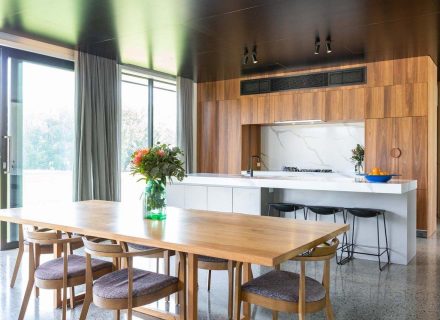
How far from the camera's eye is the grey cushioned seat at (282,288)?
2280mm

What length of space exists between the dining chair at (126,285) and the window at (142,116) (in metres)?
4.08

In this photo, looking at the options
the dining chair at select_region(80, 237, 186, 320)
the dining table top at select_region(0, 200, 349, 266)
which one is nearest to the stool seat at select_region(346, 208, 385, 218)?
the dining table top at select_region(0, 200, 349, 266)

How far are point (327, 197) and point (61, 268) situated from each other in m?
3.33

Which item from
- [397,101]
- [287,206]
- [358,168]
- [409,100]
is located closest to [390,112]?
[397,101]

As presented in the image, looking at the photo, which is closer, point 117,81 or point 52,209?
point 52,209

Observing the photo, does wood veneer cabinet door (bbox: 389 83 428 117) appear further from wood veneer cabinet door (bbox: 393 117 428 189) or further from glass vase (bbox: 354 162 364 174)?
glass vase (bbox: 354 162 364 174)

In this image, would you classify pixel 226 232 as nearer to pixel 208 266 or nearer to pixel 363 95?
pixel 208 266

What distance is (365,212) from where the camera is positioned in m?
4.46

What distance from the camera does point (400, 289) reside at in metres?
Result: 3.75

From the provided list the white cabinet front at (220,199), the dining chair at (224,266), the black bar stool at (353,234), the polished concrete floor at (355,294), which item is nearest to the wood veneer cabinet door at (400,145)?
the polished concrete floor at (355,294)

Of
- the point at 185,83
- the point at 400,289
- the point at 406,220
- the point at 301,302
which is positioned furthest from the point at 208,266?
the point at 185,83

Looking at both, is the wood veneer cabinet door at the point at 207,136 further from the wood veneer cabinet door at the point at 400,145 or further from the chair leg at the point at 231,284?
the chair leg at the point at 231,284

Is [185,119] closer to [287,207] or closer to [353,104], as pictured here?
[353,104]

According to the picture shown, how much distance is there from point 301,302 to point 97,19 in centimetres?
373
